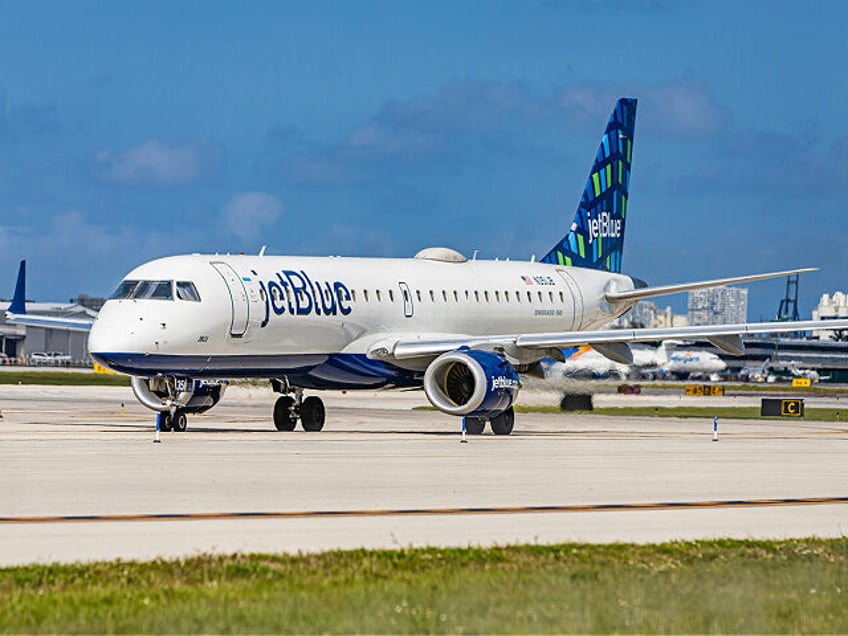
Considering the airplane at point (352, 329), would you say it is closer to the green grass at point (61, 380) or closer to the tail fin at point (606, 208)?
the tail fin at point (606, 208)

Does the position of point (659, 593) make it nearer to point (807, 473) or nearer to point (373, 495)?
point (373, 495)

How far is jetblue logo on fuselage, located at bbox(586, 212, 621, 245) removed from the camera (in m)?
54.7

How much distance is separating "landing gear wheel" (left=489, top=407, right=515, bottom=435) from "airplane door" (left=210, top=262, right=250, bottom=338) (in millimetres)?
7098

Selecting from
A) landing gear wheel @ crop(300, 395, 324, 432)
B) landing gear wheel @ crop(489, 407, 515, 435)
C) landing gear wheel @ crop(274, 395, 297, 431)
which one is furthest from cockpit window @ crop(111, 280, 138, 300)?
landing gear wheel @ crop(489, 407, 515, 435)

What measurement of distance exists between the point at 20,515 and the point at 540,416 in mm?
39388

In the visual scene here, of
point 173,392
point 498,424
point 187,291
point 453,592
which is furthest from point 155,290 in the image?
point 453,592

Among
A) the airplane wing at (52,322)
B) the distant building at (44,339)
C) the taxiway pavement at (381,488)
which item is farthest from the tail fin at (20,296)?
the distant building at (44,339)

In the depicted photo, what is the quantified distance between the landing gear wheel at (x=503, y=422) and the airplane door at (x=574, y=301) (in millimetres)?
9780

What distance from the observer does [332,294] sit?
139ft

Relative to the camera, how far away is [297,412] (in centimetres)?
4391

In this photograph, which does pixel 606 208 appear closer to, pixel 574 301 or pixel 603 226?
pixel 603 226

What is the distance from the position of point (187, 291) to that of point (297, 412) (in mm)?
6732

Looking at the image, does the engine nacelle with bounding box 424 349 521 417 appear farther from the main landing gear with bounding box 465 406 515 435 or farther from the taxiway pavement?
the taxiway pavement

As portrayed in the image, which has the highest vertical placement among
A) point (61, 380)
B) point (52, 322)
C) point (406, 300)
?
point (406, 300)
